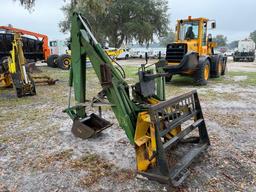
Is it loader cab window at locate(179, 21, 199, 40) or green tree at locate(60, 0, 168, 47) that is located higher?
green tree at locate(60, 0, 168, 47)

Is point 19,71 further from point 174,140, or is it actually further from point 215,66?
point 215,66

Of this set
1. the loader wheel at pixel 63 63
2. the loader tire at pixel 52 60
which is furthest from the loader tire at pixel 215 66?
the loader tire at pixel 52 60

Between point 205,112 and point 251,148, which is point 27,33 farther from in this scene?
point 251,148

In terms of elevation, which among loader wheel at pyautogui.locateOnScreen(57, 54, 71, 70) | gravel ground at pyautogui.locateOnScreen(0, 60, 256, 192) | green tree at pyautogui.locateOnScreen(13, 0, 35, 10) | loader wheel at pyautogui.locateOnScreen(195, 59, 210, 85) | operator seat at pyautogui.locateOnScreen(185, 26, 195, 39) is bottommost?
gravel ground at pyautogui.locateOnScreen(0, 60, 256, 192)

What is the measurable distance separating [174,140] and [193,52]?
6.28m

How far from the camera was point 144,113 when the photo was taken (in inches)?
108

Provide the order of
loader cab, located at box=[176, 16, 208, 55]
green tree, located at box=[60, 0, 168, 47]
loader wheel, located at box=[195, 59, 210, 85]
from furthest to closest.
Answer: green tree, located at box=[60, 0, 168, 47]
loader cab, located at box=[176, 16, 208, 55]
loader wheel, located at box=[195, 59, 210, 85]

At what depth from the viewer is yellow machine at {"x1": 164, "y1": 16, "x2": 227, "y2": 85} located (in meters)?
8.46

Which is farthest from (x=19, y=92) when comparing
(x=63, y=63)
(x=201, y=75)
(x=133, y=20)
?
(x=133, y=20)

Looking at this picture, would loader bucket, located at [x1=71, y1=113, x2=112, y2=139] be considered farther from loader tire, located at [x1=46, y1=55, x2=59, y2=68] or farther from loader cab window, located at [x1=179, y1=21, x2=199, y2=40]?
loader tire, located at [x1=46, y1=55, x2=59, y2=68]

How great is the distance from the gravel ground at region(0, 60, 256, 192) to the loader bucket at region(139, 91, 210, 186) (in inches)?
5.9

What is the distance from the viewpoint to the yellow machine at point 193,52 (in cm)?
846

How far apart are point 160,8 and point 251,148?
27.8 meters

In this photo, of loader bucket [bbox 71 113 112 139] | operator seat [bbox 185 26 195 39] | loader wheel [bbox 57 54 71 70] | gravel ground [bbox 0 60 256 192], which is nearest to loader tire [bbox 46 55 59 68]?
loader wheel [bbox 57 54 71 70]
